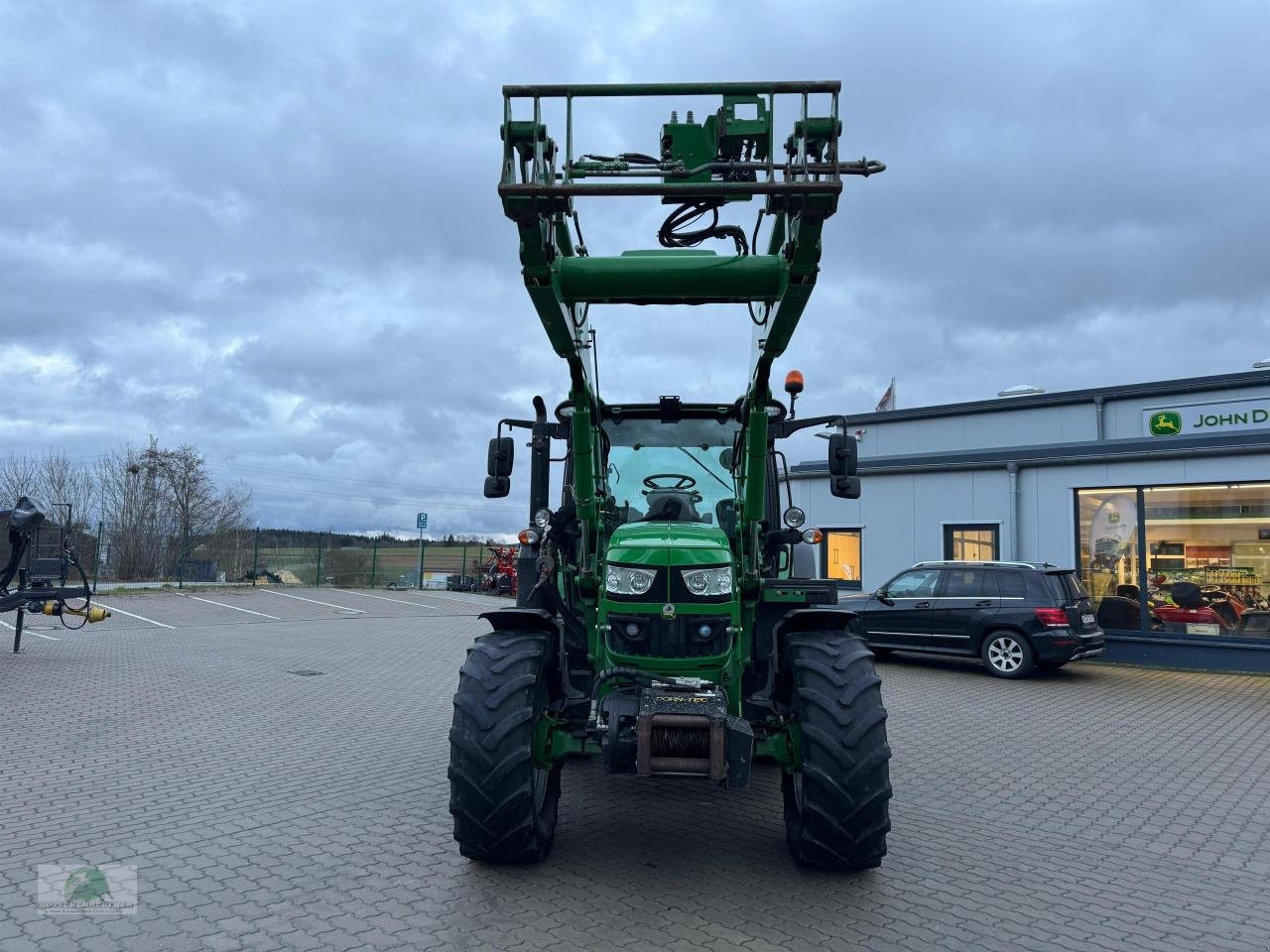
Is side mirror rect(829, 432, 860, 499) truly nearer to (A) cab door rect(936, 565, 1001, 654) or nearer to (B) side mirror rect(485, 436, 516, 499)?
(B) side mirror rect(485, 436, 516, 499)

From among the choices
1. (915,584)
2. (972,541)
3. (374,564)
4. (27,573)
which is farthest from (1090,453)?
(374,564)

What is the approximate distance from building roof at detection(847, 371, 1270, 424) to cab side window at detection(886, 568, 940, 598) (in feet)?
26.9

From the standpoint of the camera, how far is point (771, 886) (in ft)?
14.0

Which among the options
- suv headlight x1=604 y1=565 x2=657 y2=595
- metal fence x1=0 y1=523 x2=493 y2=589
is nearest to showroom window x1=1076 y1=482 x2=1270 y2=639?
suv headlight x1=604 y1=565 x2=657 y2=595

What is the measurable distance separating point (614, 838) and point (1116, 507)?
40.9ft

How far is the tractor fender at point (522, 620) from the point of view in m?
4.75

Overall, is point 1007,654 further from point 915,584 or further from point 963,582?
point 915,584

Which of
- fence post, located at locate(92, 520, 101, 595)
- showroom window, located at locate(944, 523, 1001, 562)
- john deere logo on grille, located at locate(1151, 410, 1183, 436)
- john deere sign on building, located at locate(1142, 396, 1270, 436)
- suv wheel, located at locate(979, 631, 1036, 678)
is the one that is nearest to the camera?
suv wheel, located at locate(979, 631, 1036, 678)

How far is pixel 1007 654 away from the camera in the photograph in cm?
1205

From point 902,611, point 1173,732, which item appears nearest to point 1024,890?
point 1173,732

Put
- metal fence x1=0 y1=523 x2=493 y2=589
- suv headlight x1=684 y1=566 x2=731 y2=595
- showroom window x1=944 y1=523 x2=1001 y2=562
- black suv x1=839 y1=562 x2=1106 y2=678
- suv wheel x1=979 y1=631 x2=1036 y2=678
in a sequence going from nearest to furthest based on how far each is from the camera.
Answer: suv headlight x1=684 y1=566 x2=731 y2=595 → black suv x1=839 y1=562 x2=1106 y2=678 → suv wheel x1=979 y1=631 x2=1036 y2=678 → showroom window x1=944 y1=523 x2=1001 y2=562 → metal fence x1=0 y1=523 x2=493 y2=589

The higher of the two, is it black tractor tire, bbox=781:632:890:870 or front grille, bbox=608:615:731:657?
front grille, bbox=608:615:731:657

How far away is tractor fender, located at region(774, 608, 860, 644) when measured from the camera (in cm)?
478

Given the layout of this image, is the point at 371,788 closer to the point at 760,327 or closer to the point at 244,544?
the point at 760,327
